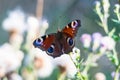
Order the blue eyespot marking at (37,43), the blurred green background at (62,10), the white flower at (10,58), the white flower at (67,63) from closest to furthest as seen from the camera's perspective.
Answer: the blue eyespot marking at (37,43)
the white flower at (67,63)
the white flower at (10,58)
the blurred green background at (62,10)

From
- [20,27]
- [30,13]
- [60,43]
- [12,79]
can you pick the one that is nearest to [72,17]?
[30,13]

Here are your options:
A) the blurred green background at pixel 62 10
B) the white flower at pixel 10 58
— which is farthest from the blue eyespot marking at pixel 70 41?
the blurred green background at pixel 62 10

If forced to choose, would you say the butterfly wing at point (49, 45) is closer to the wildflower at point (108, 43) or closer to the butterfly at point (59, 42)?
the butterfly at point (59, 42)

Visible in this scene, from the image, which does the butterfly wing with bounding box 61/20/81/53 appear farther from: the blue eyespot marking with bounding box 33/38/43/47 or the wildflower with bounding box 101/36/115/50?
the wildflower with bounding box 101/36/115/50

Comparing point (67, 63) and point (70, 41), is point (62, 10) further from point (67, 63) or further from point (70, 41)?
point (70, 41)

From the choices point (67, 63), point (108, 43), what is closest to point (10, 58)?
point (67, 63)
